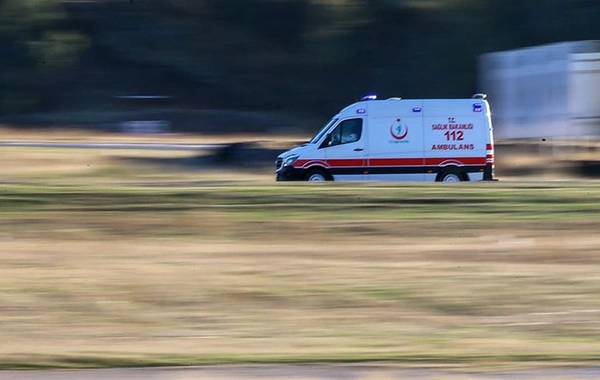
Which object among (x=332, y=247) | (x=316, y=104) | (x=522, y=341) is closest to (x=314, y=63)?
(x=316, y=104)

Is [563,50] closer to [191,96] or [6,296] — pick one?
[6,296]

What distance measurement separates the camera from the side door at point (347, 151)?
21.0 m

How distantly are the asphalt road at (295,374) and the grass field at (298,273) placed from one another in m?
0.17

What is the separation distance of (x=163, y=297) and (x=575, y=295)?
3785 millimetres

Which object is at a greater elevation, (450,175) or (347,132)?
(347,132)

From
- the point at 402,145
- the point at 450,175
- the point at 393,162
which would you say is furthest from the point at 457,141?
the point at 393,162

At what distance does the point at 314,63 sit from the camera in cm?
4978

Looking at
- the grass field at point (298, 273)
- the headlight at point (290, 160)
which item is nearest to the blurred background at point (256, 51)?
the headlight at point (290, 160)

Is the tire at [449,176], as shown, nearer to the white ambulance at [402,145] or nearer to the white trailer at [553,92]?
the white ambulance at [402,145]

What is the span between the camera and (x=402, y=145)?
68.6ft

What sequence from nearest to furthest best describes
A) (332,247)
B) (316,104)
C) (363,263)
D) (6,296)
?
(6,296), (363,263), (332,247), (316,104)

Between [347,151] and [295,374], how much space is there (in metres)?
14.4

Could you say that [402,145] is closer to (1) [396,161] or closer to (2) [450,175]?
(1) [396,161]

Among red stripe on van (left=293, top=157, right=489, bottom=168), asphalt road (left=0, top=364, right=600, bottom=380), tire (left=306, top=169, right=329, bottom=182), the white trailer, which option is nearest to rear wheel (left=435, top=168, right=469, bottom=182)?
red stripe on van (left=293, top=157, right=489, bottom=168)
